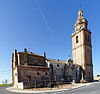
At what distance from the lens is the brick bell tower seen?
123 ft

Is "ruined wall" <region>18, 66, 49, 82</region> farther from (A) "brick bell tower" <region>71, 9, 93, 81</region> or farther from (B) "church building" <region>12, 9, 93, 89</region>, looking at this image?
(A) "brick bell tower" <region>71, 9, 93, 81</region>

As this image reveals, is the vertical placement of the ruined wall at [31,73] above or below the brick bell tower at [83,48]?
below

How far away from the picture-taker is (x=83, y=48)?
3806 centimetres

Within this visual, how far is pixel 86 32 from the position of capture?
4081cm

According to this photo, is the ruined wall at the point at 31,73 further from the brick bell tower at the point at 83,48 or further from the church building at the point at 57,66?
the brick bell tower at the point at 83,48

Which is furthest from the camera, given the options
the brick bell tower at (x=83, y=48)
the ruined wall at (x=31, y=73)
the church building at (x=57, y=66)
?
the brick bell tower at (x=83, y=48)

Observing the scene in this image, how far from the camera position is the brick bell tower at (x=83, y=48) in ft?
123

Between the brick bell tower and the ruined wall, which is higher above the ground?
the brick bell tower

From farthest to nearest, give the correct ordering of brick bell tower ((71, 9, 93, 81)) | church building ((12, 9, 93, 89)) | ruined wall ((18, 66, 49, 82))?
brick bell tower ((71, 9, 93, 81)) < church building ((12, 9, 93, 89)) < ruined wall ((18, 66, 49, 82))

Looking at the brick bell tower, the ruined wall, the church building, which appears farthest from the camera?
the brick bell tower

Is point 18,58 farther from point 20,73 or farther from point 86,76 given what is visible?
point 86,76

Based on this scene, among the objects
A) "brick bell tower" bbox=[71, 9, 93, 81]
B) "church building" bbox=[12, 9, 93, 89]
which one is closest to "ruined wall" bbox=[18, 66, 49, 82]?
"church building" bbox=[12, 9, 93, 89]

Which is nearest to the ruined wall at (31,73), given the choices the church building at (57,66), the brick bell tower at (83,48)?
the church building at (57,66)

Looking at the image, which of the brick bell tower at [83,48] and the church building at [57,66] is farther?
the brick bell tower at [83,48]
